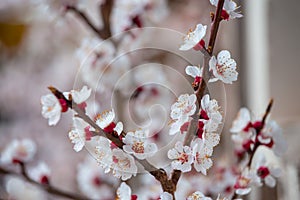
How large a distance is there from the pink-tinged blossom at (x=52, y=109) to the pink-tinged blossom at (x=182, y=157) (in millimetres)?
108

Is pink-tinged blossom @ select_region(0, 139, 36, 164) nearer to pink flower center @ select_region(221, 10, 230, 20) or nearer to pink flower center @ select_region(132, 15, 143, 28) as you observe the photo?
pink flower center @ select_region(132, 15, 143, 28)

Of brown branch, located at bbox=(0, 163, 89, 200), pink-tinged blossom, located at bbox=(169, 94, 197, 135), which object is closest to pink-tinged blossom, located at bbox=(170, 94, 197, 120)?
pink-tinged blossom, located at bbox=(169, 94, 197, 135)

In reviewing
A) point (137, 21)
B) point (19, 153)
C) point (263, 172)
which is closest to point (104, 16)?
point (137, 21)

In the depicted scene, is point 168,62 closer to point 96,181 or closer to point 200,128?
point 96,181

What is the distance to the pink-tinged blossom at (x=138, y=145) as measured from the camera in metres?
0.36

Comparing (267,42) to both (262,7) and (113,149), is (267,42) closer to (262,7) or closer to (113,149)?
(262,7)

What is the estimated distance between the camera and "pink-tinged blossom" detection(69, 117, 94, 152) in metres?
0.37

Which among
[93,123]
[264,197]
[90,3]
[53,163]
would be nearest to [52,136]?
[53,163]

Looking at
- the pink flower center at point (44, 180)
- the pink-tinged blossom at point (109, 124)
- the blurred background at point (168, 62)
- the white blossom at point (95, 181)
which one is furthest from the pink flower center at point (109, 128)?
the white blossom at point (95, 181)

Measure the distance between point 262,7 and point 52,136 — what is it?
2.66 ft

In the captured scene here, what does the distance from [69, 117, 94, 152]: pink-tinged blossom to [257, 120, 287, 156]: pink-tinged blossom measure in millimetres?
170

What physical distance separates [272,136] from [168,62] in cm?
45

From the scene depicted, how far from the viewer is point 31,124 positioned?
1535mm

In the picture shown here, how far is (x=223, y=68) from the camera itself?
0.35 metres
